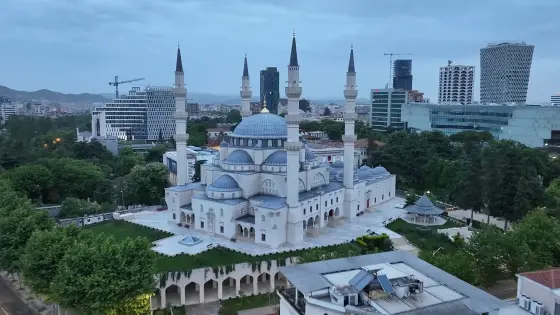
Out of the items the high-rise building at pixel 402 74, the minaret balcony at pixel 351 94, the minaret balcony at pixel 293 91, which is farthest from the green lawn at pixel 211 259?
the high-rise building at pixel 402 74

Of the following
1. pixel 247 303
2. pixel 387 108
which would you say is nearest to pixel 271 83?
pixel 387 108

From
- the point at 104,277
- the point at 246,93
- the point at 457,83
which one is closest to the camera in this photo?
the point at 104,277

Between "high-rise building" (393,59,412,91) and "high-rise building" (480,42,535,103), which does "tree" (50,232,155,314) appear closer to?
"high-rise building" (480,42,535,103)

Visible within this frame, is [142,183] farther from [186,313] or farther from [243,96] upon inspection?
[186,313]

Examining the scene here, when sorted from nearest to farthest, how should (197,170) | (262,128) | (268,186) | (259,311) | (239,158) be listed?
1. (259,311)
2. (268,186)
3. (239,158)
4. (262,128)
5. (197,170)

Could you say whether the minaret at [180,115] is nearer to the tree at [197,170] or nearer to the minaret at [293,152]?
the minaret at [293,152]

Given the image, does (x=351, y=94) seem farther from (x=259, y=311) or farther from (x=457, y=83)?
(x=457, y=83)

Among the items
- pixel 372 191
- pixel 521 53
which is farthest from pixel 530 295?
pixel 521 53
